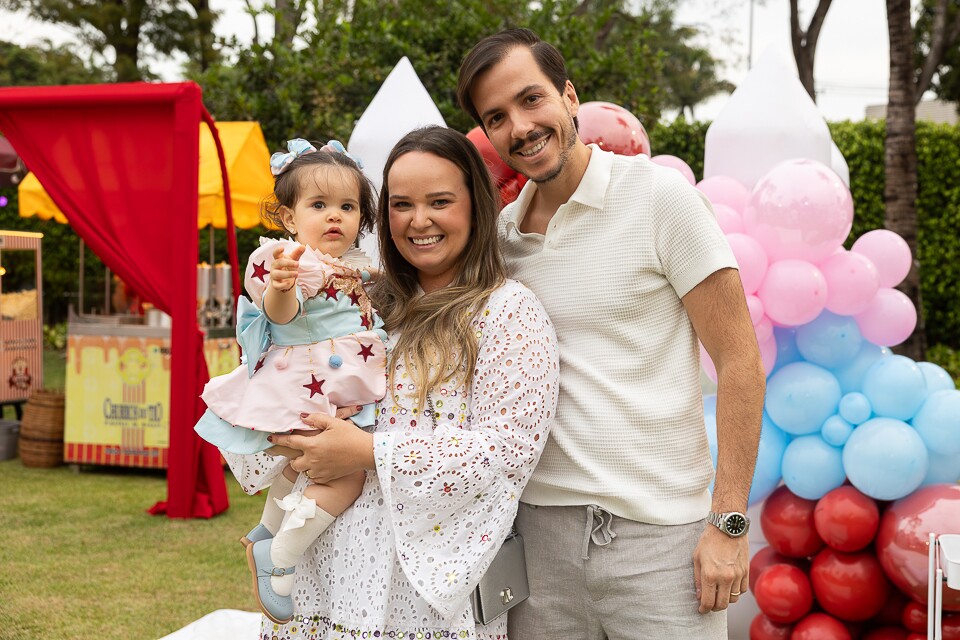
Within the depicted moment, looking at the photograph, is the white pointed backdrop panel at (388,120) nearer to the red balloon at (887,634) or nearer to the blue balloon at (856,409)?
the blue balloon at (856,409)

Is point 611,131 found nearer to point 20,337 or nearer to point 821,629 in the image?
point 821,629

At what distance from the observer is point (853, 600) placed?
10.6 ft

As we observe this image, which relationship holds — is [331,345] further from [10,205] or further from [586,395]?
[10,205]

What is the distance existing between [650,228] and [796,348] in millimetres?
1858

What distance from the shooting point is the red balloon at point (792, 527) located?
332cm

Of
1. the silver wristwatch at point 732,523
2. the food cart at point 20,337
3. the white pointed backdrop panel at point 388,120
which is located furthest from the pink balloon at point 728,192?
the food cart at point 20,337

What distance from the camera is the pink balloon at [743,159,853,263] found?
10.6ft

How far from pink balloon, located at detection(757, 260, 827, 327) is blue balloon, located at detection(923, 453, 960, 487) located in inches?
25.2

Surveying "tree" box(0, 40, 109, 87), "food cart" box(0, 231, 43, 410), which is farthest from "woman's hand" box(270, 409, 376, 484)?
"tree" box(0, 40, 109, 87)

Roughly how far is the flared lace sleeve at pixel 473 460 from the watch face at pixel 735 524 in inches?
15.6

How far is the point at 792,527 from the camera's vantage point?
333 cm

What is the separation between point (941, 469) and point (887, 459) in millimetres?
265

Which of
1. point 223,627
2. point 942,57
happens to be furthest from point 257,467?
point 942,57

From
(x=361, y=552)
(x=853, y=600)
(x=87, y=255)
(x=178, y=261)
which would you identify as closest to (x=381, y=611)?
(x=361, y=552)
